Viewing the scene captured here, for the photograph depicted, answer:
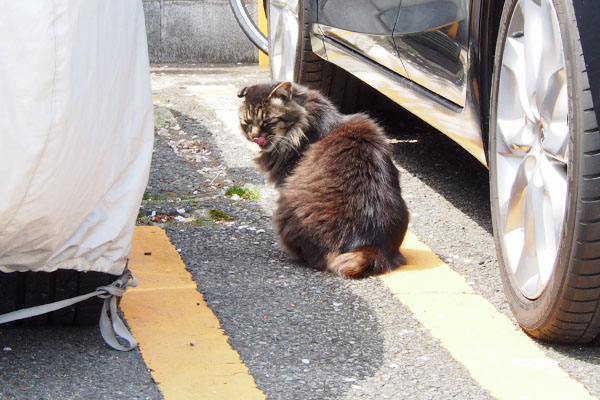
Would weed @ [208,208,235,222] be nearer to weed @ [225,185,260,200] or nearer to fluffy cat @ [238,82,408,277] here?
weed @ [225,185,260,200]

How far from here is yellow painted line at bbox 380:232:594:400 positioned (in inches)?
103

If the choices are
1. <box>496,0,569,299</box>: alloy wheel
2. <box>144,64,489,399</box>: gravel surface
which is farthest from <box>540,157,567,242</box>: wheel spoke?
<box>144,64,489,399</box>: gravel surface

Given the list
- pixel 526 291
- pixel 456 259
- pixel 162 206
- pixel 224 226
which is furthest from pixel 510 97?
pixel 162 206

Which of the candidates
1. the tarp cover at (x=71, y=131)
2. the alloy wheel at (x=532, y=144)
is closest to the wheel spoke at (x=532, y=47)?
the alloy wheel at (x=532, y=144)

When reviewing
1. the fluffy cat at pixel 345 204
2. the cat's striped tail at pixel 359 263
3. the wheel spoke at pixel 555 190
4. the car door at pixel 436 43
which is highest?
the car door at pixel 436 43

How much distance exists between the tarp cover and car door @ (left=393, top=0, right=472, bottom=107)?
1205 millimetres

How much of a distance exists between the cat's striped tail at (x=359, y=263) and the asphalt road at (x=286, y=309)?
5 cm

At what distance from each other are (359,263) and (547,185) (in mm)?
916

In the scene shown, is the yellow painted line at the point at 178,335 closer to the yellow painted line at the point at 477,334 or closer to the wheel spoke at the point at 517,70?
the yellow painted line at the point at 477,334

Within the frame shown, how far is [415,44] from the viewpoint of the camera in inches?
144

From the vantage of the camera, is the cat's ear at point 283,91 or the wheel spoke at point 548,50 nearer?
the wheel spoke at point 548,50

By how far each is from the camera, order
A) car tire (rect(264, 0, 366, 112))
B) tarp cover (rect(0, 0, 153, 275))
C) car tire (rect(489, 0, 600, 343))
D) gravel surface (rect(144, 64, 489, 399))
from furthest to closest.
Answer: car tire (rect(264, 0, 366, 112))
gravel surface (rect(144, 64, 489, 399))
car tire (rect(489, 0, 600, 343))
tarp cover (rect(0, 0, 153, 275))

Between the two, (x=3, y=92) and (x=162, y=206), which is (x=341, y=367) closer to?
(x=3, y=92)

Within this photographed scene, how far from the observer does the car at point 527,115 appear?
2.48m
